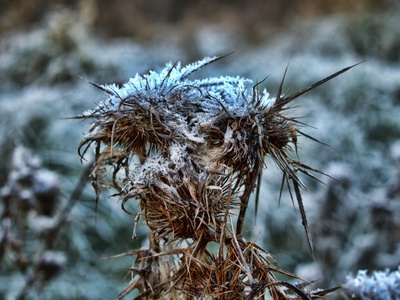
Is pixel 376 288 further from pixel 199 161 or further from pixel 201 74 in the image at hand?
pixel 201 74

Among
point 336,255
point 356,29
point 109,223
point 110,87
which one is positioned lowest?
point 110,87

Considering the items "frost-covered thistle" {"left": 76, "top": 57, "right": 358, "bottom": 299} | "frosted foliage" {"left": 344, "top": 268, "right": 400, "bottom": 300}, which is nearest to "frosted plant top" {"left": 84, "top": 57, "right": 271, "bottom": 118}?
"frost-covered thistle" {"left": 76, "top": 57, "right": 358, "bottom": 299}

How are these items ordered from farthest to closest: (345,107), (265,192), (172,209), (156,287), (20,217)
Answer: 1. (345,107)
2. (265,192)
3. (20,217)
4. (156,287)
5. (172,209)

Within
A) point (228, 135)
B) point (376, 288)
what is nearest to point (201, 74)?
point (376, 288)

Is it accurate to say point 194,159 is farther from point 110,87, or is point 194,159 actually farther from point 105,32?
point 105,32

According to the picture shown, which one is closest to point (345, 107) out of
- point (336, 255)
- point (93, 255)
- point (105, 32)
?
point (336, 255)

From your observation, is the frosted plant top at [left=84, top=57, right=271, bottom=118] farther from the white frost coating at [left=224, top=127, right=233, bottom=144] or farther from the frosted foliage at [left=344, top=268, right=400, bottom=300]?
the frosted foliage at [left=344, top=268, right=400, bottom=300]
